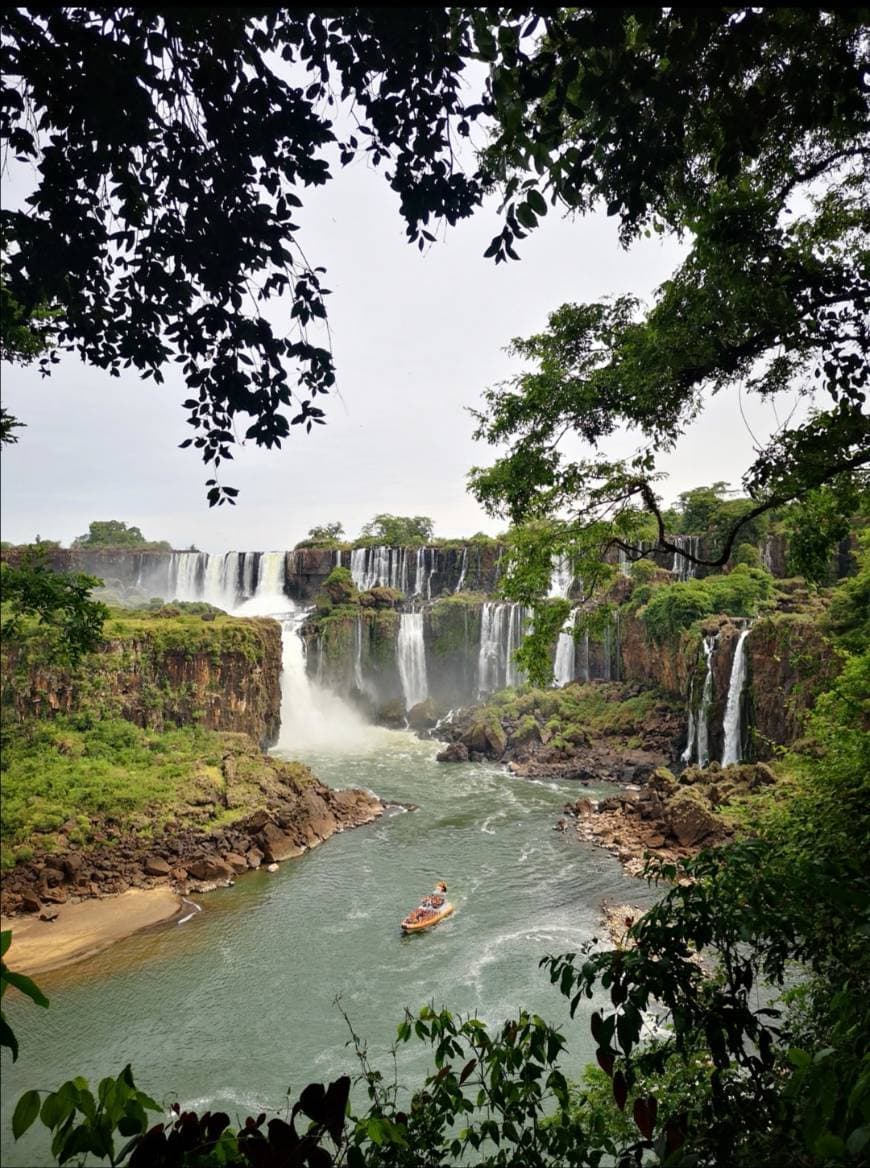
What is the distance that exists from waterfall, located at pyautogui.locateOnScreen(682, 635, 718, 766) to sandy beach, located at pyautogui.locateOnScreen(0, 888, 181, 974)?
17730 mm

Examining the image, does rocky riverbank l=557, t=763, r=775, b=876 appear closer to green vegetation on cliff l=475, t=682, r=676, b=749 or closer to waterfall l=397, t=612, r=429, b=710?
green vegetation on cliff l=475, t=682, r=676, b=749

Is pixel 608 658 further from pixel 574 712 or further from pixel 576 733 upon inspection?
pixel 576 733

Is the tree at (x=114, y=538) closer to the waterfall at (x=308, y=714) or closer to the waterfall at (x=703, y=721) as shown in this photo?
the waterfall at (x=308, y=714)

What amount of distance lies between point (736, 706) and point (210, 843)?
17.3 metres

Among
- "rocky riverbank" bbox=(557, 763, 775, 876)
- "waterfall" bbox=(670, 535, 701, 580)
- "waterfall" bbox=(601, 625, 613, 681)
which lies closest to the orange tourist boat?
"rocky riverbank" bbox=(557, 763, 775, 876)

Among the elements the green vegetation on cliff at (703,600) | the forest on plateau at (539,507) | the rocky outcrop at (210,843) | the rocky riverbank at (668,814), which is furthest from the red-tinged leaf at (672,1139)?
the green vegetation on cliff at (703,600)

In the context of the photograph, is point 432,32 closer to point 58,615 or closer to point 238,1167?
point 238,1167

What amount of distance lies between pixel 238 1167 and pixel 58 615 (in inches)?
740

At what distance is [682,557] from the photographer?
31688mm

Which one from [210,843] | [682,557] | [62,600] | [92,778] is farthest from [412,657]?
[62,600]

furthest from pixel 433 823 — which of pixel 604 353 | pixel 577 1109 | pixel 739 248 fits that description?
pixel 739 248

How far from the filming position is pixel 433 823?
1939 cm

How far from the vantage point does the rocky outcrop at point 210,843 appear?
46.9ft

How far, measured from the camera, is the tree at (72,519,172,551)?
53562 mm
